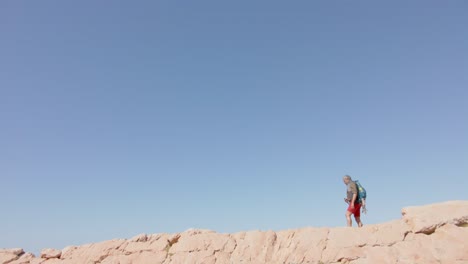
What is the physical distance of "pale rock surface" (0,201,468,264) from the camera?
880cm

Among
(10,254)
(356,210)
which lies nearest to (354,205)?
(356,210)

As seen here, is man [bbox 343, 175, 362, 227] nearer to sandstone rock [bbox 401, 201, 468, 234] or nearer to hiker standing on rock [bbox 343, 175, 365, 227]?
hiker standing on rock [bbox 343, 175, 365, 227]

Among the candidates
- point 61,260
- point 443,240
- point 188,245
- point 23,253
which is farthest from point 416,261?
point 23,253

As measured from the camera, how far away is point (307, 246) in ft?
31.4

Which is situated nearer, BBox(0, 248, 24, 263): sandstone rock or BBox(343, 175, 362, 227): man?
BBox(343, 175, 362, 227): man

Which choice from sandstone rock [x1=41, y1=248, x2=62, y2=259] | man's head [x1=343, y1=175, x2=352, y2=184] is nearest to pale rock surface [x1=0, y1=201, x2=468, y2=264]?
sandstone rock [x1=41, y1=248, x2=62, y2=259]

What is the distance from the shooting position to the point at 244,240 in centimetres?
1022

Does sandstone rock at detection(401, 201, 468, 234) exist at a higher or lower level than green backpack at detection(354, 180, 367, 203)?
lower

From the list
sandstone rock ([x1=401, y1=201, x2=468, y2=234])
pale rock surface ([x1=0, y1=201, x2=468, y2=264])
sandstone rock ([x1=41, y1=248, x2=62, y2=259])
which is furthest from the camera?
sandstone rock ([x1=41, y1=248, x2=62, y2=259])


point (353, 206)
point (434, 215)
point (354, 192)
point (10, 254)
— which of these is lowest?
point (434, 215)

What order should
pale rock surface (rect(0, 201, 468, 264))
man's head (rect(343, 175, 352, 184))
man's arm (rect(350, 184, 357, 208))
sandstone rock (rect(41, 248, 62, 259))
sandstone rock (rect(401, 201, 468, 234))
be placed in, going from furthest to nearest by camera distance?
man's head (rect(343, 175, 352, 184)), sandstone rock (rect(41, 248, 62, 259)), man's arm (rect(350, 184, 357, 208)), sandstone rock (rect(401, 201, 468, 234)), pale rock surface (rect(0, 201, 468, 264))

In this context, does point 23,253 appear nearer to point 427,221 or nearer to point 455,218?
point 427,221

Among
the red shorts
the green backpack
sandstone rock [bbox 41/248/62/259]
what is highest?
the green backpack

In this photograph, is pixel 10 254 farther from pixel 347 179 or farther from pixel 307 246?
pixel 347 179
